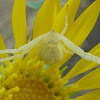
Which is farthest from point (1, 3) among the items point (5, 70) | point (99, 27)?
point (5, 70)

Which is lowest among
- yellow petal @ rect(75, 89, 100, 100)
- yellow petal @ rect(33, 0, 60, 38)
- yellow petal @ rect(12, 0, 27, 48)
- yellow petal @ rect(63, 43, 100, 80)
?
yellow petal @ rect(75, 89, 100, 100)

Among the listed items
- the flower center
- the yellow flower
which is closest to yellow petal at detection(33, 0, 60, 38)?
the yellow flower

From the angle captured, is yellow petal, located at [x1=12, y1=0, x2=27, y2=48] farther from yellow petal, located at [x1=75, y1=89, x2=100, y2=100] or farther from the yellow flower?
yellow petal, located at [x1=75, y1=89, x2=100, y2=100]

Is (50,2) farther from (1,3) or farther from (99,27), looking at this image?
(1,3)

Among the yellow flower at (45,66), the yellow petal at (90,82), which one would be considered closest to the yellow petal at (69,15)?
the yellow flower at (45,66)

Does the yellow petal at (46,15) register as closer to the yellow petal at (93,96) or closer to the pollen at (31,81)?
the pollen at (31,81)

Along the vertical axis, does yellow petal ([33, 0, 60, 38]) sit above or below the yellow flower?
above

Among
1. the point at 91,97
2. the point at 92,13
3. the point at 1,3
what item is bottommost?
the point at 91,97
